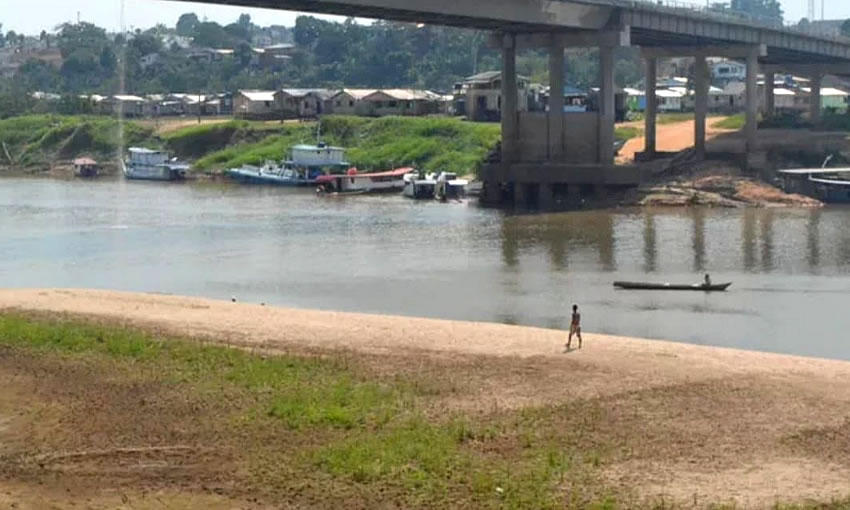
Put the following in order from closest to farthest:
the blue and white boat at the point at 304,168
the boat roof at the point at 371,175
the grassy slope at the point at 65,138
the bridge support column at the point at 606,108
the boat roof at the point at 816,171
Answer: the boat roof at the point at 816,171 < the bridge support column at the point at 606,108 < the boat roof at the point at 371,175 < the blue and white boat at the point at 304,168 < the grassy slope at the point at 65,138

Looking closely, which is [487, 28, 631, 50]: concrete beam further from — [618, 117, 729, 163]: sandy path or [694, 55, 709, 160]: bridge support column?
[618, 117, 729, 163]: sandy path

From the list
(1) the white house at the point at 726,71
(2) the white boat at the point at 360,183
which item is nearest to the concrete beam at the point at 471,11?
(2) the white boat at the point at 360,183

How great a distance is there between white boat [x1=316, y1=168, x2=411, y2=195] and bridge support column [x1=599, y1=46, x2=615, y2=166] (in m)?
18.0

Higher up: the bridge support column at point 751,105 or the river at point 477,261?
the bridge support column at point 751,105

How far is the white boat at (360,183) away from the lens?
8906 cm

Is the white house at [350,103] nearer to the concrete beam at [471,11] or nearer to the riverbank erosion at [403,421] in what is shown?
the concrete beam at [471,11]

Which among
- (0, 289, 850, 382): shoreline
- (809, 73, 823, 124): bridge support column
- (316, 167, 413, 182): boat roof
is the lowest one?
(0, 289, 850, 382): shoreline

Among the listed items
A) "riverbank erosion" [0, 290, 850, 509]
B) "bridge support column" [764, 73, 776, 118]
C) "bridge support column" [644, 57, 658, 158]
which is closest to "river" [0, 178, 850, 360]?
"riverbank erosion" [0, 290, 850, 509]

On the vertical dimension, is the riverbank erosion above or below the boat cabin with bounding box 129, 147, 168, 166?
below

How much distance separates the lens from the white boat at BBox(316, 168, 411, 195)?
292ft

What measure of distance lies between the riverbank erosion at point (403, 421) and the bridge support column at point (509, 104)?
46.6 metres

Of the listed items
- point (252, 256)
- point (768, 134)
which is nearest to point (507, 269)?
point (252, 256)

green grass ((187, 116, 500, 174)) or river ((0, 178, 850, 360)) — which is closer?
river ((0, 178, 850, 360))

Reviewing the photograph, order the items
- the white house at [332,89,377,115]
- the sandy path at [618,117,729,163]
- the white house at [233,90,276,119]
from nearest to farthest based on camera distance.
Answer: the sandy path at [618,117,729,163], the white house at [332,89,377,115], the white house at [233,90,276,119]
